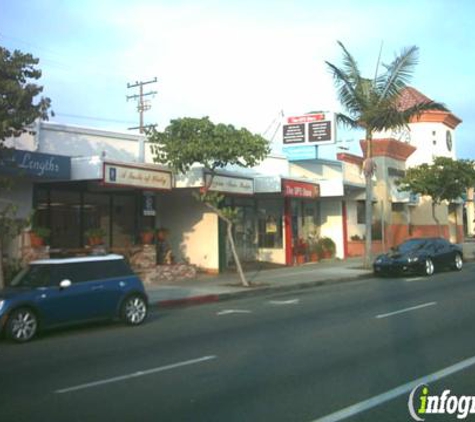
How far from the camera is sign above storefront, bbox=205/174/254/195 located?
75.4 ft

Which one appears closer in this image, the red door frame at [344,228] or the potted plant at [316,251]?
the potted plant at [316,251]

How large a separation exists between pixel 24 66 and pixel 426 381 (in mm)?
10957

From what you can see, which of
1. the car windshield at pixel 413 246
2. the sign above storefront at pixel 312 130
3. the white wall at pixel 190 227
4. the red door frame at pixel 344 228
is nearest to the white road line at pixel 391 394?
the car windshield at pixel 413 246

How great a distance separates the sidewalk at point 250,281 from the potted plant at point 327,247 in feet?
9.96

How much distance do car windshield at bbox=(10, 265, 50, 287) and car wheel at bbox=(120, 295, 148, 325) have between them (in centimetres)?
178

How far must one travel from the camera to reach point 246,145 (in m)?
19.5

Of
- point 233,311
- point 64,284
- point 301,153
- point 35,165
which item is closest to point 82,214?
point 35,165

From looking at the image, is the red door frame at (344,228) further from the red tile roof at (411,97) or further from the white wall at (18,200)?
the white wall at (18,200)

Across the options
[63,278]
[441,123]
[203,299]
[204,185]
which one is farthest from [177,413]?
[441,123]

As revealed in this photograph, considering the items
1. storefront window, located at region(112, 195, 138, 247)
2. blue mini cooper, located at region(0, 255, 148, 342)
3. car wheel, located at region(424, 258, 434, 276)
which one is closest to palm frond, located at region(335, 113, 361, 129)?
car wheel, located at region(424, 258, 434, 276)

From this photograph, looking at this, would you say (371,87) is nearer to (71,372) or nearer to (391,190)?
(391,190)

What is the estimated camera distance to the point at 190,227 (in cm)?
2659

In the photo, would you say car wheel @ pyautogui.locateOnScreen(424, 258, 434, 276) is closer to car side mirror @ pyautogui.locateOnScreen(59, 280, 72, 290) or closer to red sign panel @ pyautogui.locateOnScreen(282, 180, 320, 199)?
red sign panel @ pyautogui.locateOnScreen(282, 180, 320, 199)

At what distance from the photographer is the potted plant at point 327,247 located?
3300cm
